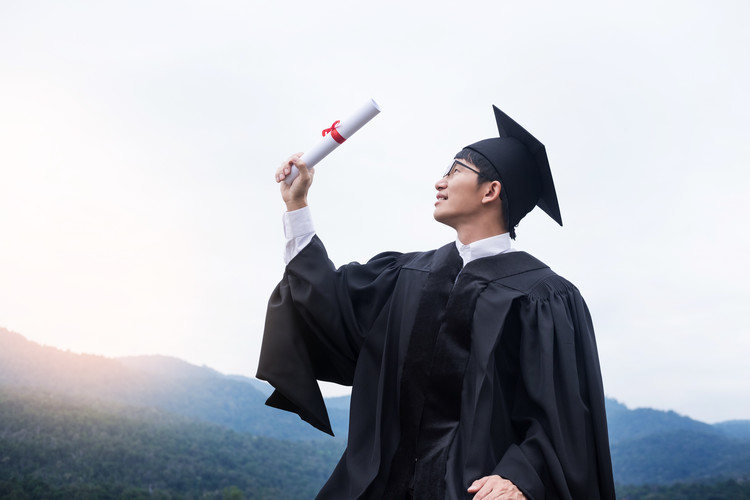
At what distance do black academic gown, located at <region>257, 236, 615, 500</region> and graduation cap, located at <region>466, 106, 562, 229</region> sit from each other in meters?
0.31

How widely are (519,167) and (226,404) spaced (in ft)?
236

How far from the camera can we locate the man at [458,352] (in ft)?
9.77

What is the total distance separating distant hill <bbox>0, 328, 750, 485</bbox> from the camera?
4181 centimetres

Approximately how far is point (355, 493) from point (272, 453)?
154ft

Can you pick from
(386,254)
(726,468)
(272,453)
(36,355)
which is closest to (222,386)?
(272,453)

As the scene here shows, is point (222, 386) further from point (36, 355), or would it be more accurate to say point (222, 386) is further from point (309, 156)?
point (309, 156)

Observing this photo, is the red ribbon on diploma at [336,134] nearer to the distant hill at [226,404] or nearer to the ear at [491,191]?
the ear at [491,191]

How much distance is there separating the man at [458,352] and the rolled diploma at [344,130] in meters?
0.07

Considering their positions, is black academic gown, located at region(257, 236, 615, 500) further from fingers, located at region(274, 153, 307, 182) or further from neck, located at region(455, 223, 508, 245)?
fingers, located at region(274, 153, 307, 182)

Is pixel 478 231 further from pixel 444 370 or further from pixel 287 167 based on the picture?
pixel 287 167

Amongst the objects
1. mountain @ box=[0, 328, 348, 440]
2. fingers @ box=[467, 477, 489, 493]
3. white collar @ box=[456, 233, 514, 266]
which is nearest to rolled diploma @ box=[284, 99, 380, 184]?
white collar @ box=[456, 233, 514, 266]

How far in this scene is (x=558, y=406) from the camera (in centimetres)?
303

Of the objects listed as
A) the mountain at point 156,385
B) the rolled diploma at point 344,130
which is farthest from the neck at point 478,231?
the mountain at point 156,385

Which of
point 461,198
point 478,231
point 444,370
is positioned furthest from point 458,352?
point 461,198
